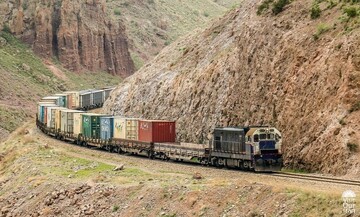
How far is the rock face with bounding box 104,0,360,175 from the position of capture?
1715 inches

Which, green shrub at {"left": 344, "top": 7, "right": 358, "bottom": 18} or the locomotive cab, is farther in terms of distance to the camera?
green shrub at {"left": 344, "top": 7, "right": 358, "bottom": 18}

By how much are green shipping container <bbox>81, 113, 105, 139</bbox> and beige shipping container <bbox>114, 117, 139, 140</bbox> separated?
4328 mm

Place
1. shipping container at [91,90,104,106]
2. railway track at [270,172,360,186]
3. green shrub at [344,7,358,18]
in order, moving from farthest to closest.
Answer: shipping container at [91,90,104,106]
green shrub at [344,7,358,18]
railway track at [270,172,360,186]

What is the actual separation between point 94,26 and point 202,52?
307 feet

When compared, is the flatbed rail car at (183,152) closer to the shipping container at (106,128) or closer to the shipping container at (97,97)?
the shipping container at (106,128)

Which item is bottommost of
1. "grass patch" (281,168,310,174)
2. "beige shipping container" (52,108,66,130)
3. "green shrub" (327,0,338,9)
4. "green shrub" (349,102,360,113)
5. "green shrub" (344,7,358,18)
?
"grass patch" (281,168,310,174)

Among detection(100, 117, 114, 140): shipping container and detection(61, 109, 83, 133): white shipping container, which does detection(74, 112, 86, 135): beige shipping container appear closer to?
detection(61, 109, 83, 133): white shipping container

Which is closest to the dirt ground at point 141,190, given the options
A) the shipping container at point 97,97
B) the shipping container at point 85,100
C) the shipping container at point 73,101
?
the shipping container at point 85,100

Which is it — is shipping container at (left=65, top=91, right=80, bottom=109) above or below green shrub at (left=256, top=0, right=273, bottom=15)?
below

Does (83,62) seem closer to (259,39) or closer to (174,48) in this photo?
(174,48)

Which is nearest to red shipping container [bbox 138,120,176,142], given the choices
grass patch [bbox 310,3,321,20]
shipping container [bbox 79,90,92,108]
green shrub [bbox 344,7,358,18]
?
grass patch [bbox 310,3,321,20]

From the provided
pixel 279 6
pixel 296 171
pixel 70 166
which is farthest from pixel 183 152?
pixel 279 6

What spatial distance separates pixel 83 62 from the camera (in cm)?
16075

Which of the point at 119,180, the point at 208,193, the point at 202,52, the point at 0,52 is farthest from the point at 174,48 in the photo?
the point at 0,52
